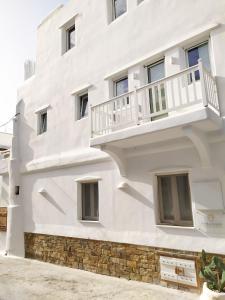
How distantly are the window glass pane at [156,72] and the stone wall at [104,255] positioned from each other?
506 centimetres

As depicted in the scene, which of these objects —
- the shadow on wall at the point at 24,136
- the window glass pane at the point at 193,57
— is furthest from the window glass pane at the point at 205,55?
the shadow on wall at the point at 24,136

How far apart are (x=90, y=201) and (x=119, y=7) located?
7.40 m

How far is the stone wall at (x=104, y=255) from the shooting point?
6703 mm

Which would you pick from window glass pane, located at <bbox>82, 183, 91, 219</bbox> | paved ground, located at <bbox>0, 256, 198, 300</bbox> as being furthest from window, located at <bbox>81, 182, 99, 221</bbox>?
paved ground, located at <bbox>0, 256, 198, 300</bbox>

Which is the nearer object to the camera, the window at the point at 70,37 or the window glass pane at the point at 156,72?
the window glass pane at the point at 156,72

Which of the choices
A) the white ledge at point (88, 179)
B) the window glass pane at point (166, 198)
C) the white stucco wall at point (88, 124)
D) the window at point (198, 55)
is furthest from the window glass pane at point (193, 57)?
the white ledge at point (88, 179)

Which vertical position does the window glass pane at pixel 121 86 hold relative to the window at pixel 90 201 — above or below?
above

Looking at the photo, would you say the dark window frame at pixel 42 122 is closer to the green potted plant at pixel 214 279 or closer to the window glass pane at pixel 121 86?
the window glass pane at pixel 121 86

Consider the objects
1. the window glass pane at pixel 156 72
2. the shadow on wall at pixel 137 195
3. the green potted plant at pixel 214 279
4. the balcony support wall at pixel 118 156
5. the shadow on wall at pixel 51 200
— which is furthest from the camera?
the shadow on wall at pixel 51 200

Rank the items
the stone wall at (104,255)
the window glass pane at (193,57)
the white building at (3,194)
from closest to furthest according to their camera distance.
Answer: the stone wall at (104,255) < the window glass pane at (193,57) < the white building at (3,194)

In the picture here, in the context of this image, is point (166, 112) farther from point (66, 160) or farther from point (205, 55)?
point (66, 160)

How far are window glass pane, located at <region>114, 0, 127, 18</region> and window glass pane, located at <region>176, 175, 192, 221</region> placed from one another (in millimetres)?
6510

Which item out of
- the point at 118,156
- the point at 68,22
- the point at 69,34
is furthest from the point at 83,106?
the point at 68,22

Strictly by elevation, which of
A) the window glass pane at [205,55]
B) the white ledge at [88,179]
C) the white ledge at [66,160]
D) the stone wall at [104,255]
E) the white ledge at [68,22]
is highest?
the white ledge at [68,22]
